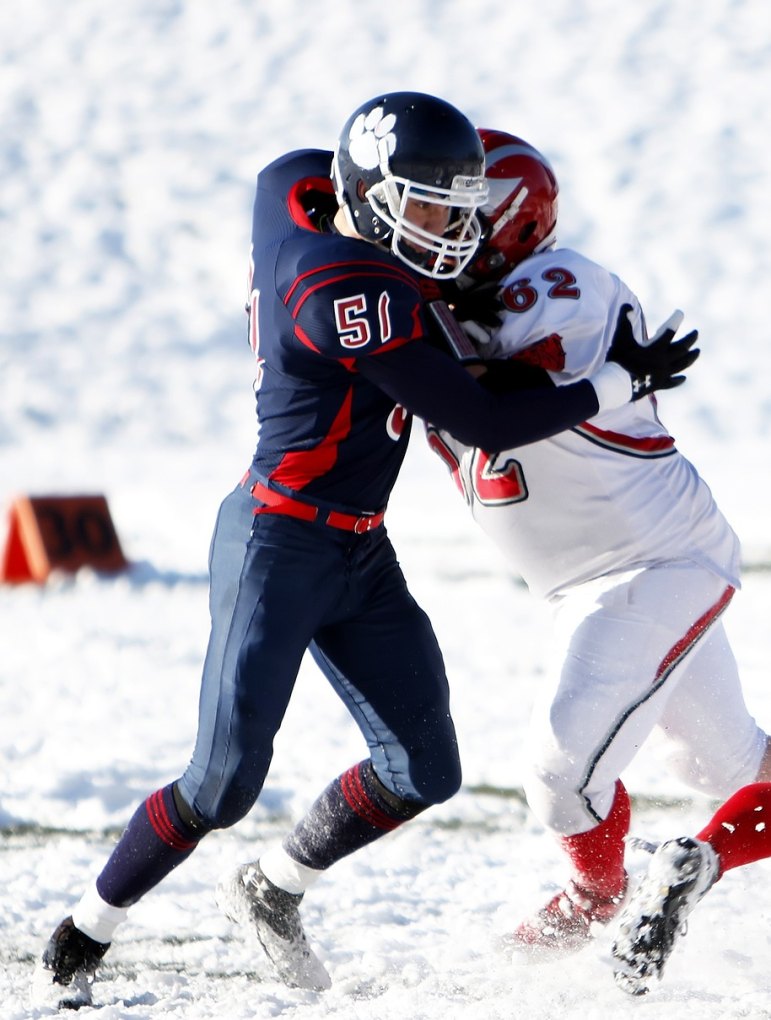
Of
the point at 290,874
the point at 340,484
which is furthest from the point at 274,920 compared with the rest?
the point at 340,484

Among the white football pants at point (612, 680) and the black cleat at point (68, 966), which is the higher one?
the white football pants at point (612, 680)

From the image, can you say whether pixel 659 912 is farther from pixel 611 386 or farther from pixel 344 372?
pixel 344 372

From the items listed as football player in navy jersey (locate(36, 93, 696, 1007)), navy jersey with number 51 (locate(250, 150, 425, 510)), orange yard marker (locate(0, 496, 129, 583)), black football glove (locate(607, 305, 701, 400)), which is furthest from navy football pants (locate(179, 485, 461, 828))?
orange yard marker (locate(0, 496, 129, 583))

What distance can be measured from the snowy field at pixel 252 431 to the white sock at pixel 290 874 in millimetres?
204

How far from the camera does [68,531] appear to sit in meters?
7.76

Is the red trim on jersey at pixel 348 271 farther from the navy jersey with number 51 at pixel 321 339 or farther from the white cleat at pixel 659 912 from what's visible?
the white cleat at pixel 659 912

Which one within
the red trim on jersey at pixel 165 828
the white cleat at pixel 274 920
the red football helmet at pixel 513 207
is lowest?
the white cleat at pixel 274 920

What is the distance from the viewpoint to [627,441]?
3193 mm

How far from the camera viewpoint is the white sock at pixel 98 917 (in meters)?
3.11

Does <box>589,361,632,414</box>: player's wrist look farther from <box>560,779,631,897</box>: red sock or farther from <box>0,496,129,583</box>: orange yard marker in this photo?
<box>0,496,129,583</box>: orange yard marker

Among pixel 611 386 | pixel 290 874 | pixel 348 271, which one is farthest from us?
pixel 290 874

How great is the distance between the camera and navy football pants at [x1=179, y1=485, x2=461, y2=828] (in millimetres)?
2996

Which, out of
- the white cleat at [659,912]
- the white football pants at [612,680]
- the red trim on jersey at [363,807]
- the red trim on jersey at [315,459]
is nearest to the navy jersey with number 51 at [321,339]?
the red trim on jersey at [315,459]

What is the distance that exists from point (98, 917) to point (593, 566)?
1.30m
